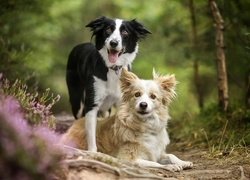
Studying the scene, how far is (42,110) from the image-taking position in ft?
15.8

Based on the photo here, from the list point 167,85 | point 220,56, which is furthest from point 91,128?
point 220,56

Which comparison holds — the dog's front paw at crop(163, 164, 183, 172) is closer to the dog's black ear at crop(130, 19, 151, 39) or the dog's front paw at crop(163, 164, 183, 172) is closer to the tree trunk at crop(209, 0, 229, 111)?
the dog's black ear at crop(130, 19, 151, 39)

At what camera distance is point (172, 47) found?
34.4ft

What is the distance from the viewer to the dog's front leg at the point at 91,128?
6125 mm

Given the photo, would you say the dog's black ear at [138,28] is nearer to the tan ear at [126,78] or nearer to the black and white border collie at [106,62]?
the black and white border collie at [106,62]

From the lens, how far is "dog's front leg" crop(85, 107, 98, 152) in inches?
241

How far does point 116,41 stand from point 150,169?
1.68m

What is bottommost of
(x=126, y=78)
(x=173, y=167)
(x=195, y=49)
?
(x=173, y=167)

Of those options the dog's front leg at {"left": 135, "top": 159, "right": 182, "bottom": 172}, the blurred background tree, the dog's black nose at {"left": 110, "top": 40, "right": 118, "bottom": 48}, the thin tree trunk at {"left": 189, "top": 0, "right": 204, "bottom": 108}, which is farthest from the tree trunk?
the dog's front leg at {"left": 135, "top": 159, "right": 182, "bottom": 172}

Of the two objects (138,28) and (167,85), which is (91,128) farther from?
(138,28)

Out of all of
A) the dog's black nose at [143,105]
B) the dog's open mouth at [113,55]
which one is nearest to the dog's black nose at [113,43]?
the dog's open mouth at [113,55]

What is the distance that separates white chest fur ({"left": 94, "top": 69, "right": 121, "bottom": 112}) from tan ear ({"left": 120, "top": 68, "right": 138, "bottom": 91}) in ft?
0.70

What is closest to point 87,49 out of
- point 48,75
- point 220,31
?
point 220,31

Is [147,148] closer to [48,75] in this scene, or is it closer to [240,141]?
[240,141]
